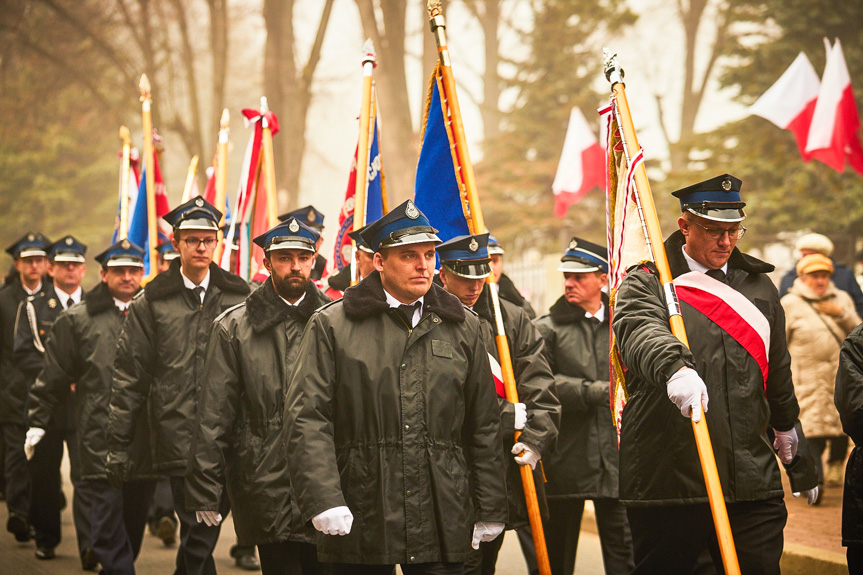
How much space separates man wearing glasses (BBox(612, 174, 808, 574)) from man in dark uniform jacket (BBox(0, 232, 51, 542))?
6.25 meters

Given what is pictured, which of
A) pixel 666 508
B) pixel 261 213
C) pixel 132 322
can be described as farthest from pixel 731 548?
pixel 261 213

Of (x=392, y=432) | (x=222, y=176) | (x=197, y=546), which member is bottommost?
(x=197, y=546)

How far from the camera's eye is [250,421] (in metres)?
5.57

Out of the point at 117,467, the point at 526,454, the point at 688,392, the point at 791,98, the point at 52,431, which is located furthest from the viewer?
the point at 791,98

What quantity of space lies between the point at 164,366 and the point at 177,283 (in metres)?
0.56

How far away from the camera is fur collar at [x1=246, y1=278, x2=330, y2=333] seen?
565 cm

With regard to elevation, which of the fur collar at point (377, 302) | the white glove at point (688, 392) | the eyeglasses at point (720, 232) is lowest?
the white glove at point (688, 392)

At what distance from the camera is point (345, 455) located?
433cm

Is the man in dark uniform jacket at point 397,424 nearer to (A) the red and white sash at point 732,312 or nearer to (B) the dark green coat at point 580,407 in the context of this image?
(A) the red and white sash at point 732,312

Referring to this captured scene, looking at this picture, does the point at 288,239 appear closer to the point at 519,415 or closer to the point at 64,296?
the point at 519,415

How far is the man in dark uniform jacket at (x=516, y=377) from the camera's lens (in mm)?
5449

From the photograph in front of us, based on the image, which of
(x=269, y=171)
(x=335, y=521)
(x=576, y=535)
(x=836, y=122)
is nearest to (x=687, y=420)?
(x=335, y=521)

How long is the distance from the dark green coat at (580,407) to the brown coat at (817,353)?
11.5 ft

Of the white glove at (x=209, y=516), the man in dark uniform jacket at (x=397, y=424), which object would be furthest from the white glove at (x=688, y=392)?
the white glove at (x=209, y=516)
